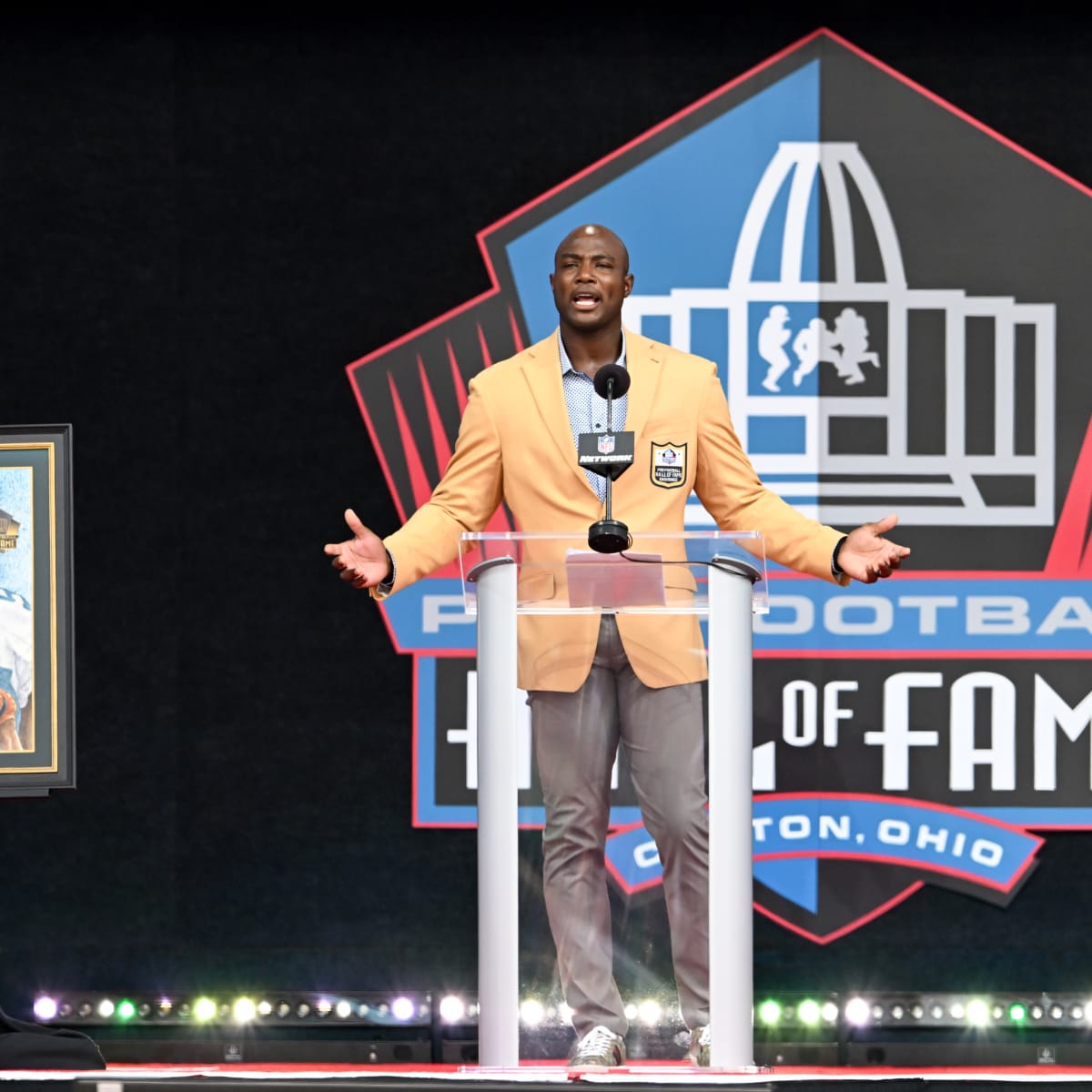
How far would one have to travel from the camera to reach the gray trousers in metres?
2.64

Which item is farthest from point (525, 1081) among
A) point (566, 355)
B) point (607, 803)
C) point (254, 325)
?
point (254, 325)

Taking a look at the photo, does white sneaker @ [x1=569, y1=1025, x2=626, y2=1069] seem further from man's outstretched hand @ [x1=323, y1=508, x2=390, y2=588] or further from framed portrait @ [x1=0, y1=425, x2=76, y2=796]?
framed portrait @ [x1=0, y1=425, x2=76, y2=796]

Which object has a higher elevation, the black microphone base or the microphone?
the microphone

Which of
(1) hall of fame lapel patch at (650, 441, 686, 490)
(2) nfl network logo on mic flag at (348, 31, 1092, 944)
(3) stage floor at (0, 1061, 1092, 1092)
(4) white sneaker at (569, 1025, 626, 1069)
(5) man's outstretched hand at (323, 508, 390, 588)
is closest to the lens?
(3) stage floor at (0, 1061, 1092, 1092)

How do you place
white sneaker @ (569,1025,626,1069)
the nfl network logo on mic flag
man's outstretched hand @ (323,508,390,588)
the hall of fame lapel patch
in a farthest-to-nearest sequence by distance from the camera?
the nfl network logo on mic flag → the hall of fame lapel patch → man's outstretched hand @ (323,508,390,588) → white sneaker @ (569,1025,626,1069)

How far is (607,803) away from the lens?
8.71ft

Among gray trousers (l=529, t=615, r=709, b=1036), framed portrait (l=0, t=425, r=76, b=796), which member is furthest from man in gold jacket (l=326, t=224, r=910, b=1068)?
framed portrait (l=0, t=425, r=76, b=796)

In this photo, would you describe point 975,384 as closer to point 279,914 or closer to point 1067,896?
point 1067,896

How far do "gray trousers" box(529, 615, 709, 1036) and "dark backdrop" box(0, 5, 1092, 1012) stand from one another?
182cm

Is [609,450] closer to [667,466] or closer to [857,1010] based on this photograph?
[667,466]

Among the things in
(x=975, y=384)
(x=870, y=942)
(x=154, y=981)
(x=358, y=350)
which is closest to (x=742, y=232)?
(x=975, y=384)

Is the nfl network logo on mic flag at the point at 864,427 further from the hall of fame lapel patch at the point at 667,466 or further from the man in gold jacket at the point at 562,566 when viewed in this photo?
the hall of fame lapel patch at the point at 667,466

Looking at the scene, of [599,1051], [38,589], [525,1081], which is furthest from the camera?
[38,589]

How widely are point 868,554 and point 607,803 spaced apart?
0.72 meters
